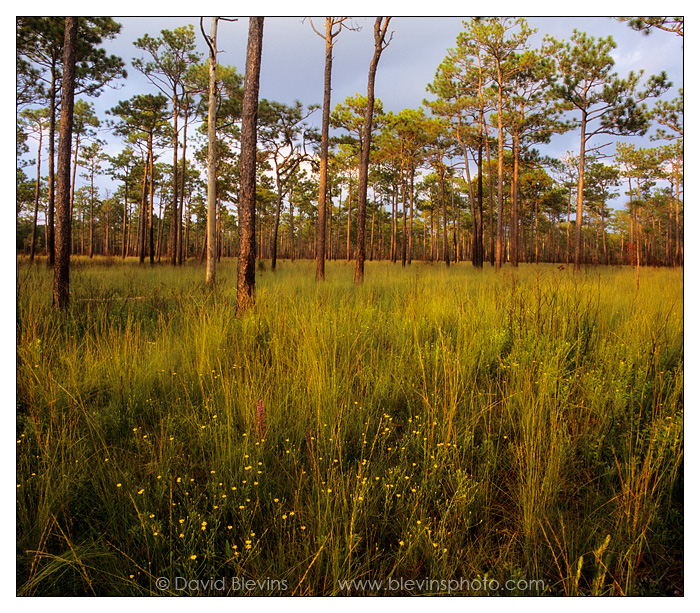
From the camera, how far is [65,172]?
507 centimetres

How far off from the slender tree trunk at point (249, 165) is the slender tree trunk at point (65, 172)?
244 cm

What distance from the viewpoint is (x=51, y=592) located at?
1.52m

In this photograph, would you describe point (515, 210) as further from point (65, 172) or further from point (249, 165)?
point (65, 172)

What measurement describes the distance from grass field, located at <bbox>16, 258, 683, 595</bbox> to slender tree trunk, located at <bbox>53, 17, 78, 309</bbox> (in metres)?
2.46

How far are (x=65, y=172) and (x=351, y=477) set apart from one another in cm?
600

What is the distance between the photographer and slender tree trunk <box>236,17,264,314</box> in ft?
17.4

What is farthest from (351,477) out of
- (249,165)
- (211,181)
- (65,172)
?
(211,181)

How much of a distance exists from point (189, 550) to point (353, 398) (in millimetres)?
1419

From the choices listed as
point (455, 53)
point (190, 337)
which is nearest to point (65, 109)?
point (190, 337)

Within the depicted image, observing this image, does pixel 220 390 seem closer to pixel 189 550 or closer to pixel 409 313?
pixel 189 550


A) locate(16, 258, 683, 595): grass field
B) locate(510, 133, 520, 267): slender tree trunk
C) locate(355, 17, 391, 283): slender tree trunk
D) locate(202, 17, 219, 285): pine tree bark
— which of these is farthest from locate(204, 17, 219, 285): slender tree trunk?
locate(510, 133, 520, 267): slender tree trunk

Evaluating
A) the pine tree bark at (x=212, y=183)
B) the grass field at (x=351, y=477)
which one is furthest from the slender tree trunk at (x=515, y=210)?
the grass field at (x=351, y=477)

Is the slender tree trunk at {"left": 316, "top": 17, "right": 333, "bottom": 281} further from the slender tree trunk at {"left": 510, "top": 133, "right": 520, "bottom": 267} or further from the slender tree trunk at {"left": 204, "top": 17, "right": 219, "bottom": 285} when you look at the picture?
the slender tree trunk at {"left": 510, "top": 133, "right": 520, "bottom": 267}

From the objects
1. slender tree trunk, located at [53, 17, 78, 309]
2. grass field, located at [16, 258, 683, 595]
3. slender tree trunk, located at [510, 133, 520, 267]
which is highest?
slender tree trunk, located at [510, 133, 520, 267]
